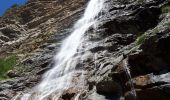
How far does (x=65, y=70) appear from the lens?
80.7 ft

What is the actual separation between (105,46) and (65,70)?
286 centimetres

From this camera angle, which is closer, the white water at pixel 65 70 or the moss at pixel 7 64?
the white water at pixel 65 70

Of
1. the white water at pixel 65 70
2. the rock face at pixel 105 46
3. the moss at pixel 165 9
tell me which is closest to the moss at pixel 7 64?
the rock face at pixel 105 46

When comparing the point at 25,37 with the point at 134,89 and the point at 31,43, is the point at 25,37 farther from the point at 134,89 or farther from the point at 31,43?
the point at 134,89

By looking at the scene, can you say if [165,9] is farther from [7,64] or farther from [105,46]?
[7,64]

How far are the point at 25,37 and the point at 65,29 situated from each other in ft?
25.6

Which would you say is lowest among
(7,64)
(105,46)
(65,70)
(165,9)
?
(65,70)

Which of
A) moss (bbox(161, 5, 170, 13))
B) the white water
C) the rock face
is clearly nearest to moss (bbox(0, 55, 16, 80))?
the rock face

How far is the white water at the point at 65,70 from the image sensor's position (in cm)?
2183

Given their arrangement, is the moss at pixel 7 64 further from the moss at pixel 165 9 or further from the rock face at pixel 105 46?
the moss at pixel 165 9

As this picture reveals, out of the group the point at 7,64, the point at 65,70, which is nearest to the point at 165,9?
the point at 65,70

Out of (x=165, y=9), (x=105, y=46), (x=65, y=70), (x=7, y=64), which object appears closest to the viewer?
(x=165, y=9)

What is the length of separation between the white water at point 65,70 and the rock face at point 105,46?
27.0 inches

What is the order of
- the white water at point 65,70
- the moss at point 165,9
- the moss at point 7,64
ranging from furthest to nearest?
the moss at point 7,64
the moss at point 165,9
the white water at point 65,70
